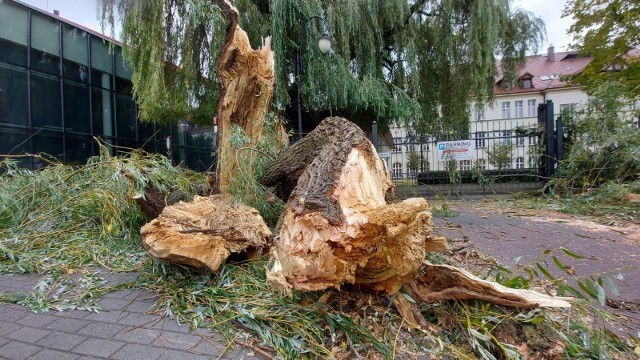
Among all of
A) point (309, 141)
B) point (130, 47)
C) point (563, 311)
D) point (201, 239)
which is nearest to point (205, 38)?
point (130, 47)

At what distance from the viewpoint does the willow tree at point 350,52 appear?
855 cm

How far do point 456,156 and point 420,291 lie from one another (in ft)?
25.2

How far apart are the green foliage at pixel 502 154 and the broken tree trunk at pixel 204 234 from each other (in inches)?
342

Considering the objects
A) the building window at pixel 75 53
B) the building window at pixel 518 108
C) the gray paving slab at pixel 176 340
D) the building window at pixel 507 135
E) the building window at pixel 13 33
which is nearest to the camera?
the gray paving slab at pixel 176 340

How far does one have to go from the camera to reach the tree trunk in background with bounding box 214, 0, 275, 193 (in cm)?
410

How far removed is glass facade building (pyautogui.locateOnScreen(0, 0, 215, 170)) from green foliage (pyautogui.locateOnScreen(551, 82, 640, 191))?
8.20 m

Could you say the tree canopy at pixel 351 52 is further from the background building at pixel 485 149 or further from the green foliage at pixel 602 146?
the green foliage at pixel 602 146

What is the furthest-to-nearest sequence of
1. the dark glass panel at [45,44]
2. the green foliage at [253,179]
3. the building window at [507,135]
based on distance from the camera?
the dark glass panel at [45,44], the building window at [507,135], the green foliage at [253,179]

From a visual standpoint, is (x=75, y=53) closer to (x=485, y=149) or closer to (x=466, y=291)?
(x=485, y=149)

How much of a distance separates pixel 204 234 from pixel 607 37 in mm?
16276

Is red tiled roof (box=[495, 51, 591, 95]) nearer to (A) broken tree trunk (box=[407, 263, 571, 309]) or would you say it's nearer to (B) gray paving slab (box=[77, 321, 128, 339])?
(A) broken tree trunk (box=[407, 263, 571, 309])

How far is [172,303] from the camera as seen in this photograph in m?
2.34

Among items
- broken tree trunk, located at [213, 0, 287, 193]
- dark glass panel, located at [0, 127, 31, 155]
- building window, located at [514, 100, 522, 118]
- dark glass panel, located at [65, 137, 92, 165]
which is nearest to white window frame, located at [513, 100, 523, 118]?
building window, located at [514, 100, 522, 118]

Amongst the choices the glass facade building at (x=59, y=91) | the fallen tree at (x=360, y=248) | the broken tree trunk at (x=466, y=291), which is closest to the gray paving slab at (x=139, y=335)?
the fallen tree at (x=360, y=248)
